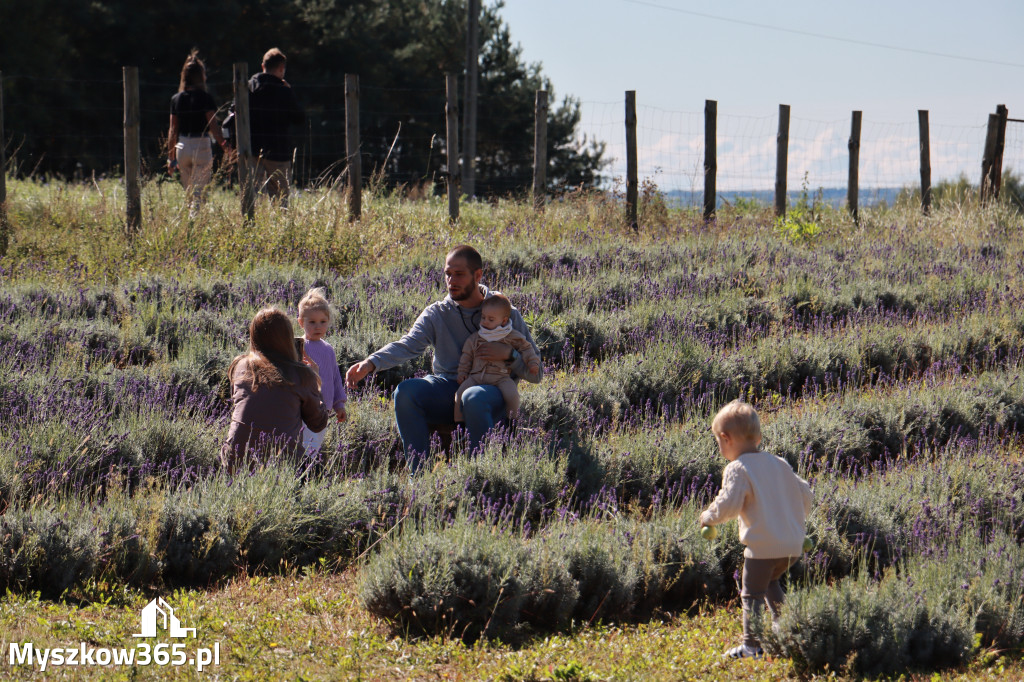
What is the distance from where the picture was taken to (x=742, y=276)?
10.3m

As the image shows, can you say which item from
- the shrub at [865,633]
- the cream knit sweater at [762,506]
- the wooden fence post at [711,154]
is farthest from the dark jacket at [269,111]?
the shrub at [865,633]

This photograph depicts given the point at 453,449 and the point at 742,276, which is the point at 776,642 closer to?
the point at 453,449

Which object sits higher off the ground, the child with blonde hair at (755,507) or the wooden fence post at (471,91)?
the wooden fence post at (471,91)

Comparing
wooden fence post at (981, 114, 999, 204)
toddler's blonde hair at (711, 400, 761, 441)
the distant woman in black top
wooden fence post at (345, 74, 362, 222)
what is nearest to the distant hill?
wooden fence post at (981, 114, 999, 204)

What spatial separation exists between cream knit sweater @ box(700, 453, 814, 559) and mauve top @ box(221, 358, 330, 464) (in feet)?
7.74

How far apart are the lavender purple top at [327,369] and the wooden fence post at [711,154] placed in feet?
31.0

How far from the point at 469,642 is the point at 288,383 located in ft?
6.12

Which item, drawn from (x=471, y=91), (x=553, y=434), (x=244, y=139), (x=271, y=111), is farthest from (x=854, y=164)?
(x=471, y=91)

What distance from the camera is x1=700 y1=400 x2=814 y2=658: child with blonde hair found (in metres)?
3.91

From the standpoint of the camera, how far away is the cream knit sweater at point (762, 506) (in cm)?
390

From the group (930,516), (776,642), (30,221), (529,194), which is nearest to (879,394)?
(930,516)

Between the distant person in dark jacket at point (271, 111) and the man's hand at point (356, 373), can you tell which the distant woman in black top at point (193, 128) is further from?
the man's hand at point (356, 373)

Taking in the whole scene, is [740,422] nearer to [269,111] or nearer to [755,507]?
[755,507]

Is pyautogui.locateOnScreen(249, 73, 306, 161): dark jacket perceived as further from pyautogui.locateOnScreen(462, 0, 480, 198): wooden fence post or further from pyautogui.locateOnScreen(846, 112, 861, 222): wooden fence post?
pyautogui.locateOnScreen(462, 0, 480, 198): wooden fence post
